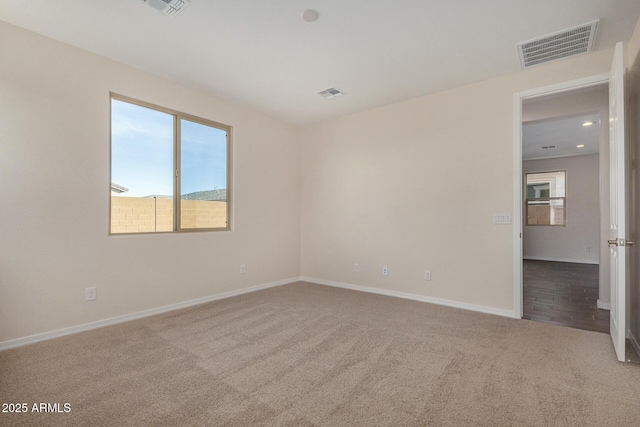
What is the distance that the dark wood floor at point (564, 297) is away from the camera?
3.26m

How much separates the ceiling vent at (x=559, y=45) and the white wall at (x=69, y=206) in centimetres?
368

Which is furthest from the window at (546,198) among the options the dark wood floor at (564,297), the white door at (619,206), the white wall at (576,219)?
the white door at (619,206)

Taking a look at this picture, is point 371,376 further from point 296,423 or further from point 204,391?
point 204,391

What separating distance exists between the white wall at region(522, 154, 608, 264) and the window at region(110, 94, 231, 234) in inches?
325

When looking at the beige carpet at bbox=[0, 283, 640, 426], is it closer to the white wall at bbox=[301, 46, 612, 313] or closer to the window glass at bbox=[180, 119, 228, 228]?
the white wall at bbox=[301, 46, 612, 313]

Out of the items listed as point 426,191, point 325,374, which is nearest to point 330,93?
point 426,191

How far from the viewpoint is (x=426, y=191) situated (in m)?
4.01

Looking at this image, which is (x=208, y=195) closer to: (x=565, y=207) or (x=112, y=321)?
(x=112, y=321)

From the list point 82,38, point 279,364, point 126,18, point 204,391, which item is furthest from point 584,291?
point 82,38

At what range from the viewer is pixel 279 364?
225 cm

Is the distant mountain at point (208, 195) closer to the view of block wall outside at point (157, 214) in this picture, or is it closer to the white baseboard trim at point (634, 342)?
the view of block wall outside at point (157, 214)

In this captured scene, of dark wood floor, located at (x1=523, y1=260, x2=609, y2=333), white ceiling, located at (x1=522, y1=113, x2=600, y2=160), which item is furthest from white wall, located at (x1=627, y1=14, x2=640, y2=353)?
white ceiling, located at (x1=522, y1=113, x2=600, y2=160)

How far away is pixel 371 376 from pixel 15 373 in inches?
96.5

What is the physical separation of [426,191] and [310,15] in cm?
252
